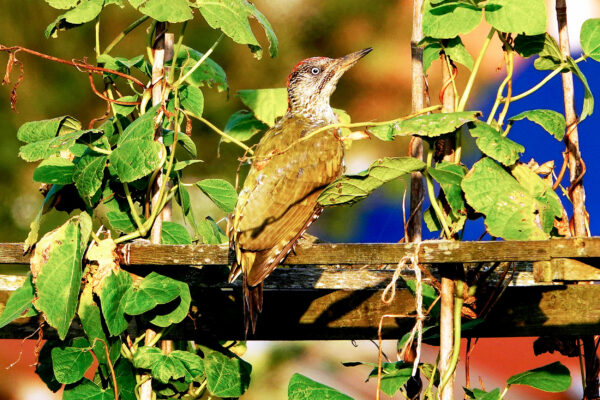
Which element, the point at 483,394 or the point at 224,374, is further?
the point at 224,374

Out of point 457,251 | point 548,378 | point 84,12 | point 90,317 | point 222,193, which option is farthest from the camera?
point 222,193

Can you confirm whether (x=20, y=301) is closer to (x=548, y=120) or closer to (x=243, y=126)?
(x=243, y=126)

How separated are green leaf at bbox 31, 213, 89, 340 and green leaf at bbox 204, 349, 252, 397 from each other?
461 millimetres

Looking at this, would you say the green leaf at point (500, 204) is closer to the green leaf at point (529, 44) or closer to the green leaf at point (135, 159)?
the green leaf at point (529, 44)

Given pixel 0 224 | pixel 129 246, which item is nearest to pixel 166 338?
pixel 129 246

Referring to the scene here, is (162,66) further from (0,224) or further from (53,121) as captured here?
(0,224)

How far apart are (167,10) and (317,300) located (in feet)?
2.55

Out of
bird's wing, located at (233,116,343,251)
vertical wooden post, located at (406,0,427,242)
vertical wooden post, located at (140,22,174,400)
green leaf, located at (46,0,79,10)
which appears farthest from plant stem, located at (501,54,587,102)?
green leaf, located at (46,0,79,10)

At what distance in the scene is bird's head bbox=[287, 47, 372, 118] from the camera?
9.71 ft

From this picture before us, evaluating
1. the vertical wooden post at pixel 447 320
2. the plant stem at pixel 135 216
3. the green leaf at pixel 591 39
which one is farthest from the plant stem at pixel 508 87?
the plant stem at pixel 135 216

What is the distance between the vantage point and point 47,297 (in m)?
1.94

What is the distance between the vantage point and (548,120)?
195 cm

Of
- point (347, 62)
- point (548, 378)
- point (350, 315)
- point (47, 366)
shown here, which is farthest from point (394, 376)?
point (347, 62)

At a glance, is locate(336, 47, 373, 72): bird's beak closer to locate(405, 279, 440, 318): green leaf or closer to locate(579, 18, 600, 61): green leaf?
locate(579, 18, 600, 61): green leaf
